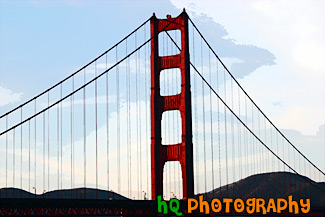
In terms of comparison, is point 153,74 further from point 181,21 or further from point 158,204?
point 158,204

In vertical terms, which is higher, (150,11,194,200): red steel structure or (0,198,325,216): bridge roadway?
(150,11,194,200): red steel structure

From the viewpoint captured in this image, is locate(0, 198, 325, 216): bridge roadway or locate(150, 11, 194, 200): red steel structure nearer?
locate(0, 198, 325, 216): bridge roadway

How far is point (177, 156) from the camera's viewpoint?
77.1m

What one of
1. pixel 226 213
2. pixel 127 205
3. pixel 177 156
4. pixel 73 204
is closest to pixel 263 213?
pixel 226 213

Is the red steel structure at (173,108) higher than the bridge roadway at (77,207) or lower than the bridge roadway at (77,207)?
higher

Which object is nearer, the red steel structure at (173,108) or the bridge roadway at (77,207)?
the bridge roadway at (77,207)

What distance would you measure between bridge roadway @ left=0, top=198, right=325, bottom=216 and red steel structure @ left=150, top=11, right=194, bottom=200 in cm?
249

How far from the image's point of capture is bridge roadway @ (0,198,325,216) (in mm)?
63000

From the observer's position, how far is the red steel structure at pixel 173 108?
75.9 meters

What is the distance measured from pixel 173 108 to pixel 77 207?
15856mm

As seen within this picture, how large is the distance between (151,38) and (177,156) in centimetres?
1234

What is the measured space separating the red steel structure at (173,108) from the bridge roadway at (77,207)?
2.49 m

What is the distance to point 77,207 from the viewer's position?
6706cm

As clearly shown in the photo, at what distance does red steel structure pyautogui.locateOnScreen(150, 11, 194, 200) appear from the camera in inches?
2990
